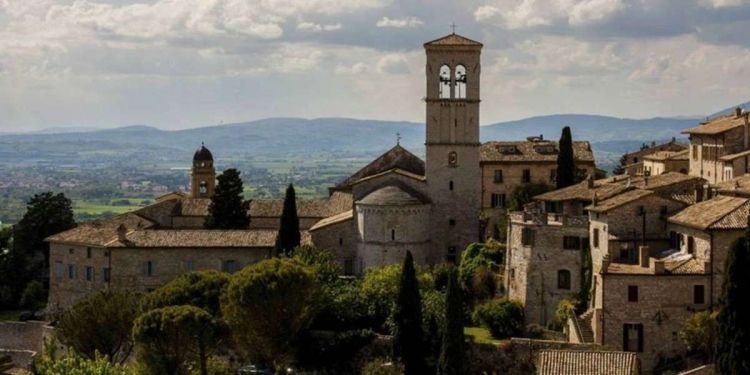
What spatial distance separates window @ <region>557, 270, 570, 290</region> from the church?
36.5ft

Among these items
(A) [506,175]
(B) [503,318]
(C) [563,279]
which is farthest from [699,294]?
(A) [506,175]

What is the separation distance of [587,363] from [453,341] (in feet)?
19.5

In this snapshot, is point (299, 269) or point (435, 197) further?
point (435, 197)

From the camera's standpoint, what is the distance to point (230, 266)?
205ft

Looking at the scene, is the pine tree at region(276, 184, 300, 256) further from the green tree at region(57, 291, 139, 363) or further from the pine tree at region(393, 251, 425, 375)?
the pine tree at region(393, 251, 425, 375)

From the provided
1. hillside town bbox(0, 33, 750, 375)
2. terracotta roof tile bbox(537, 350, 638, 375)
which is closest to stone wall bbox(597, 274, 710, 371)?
hillside town bbox(0, 33, 750, 375)

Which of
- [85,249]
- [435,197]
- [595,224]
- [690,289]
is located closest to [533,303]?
[595,224]

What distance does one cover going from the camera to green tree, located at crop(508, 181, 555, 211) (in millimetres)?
66562

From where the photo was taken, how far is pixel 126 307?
5512 centimetres

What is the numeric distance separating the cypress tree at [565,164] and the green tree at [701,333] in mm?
20437

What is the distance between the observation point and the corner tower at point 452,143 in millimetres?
64438

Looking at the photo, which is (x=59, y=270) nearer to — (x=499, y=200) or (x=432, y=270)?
(x=432, y=270)

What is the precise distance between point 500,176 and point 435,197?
6359 mm

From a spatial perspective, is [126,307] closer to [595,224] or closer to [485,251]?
[485,251]
